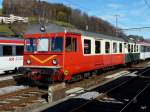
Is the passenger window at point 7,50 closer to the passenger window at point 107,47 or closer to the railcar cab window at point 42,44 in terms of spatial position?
the passenger window at point 107,47

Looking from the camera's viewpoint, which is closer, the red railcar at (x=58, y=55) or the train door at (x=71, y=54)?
the red railcar at (x=58, y=55)

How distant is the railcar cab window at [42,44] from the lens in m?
16.1

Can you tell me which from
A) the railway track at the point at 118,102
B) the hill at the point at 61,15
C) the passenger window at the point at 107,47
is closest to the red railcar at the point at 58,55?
the railway track at the point at 118,102

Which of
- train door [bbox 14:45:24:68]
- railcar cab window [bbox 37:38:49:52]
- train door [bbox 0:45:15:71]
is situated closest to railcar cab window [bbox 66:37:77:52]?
railcar cab window [bbox 37:38:49:52]

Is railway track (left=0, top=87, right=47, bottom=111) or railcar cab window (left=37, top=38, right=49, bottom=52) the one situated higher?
railcar cab window (left=37, top=38, right=49, bottom=52)

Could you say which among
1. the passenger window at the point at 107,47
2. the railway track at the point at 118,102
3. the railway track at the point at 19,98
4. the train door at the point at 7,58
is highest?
the passenger window at the point at 107,47

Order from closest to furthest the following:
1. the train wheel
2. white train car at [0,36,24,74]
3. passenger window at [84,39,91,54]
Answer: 1. passenger window at [84,39,91,54]
2. the train wheel
3. white train car at [0,36,24,74]

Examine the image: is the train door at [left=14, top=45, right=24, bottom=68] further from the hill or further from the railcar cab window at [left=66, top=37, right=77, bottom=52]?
the hill

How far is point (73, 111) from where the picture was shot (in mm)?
10062

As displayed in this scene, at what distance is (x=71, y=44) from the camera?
53.1 feet

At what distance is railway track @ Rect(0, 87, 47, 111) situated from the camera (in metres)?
11.3

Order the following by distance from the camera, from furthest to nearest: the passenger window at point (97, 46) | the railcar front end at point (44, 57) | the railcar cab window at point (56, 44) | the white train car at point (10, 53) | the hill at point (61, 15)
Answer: the hill at point (61, 15)
the white train car at point (10, 53)
the passenger window at point (97, 46)
the railcar cab window at point (56, 44)
the railcar front end at point (44, 57)

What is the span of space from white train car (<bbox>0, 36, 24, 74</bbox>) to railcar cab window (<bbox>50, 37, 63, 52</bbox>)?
7.32 meters

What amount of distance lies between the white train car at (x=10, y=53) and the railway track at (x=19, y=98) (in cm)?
774
